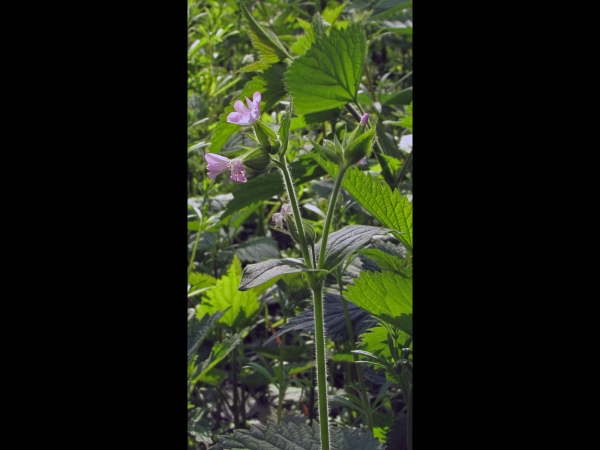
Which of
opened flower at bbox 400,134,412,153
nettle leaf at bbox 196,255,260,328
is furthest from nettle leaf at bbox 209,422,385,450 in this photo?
opened flower at bbox 400,134,412,153

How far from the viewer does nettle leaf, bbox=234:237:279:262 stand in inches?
47.9

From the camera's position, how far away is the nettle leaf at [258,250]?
1216 mm

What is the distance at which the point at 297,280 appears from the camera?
1.08 meters

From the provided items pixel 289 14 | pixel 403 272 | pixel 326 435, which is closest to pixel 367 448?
pixel 326 435

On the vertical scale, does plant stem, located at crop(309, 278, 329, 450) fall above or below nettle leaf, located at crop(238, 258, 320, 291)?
below

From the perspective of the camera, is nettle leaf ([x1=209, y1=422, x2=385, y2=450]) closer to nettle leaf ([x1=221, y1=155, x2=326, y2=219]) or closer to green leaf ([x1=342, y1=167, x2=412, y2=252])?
green leaf ([x1=342, y1=167, x2=412, y2=252])

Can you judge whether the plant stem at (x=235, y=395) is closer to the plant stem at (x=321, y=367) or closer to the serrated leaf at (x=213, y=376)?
the serrated leaf at (x=213, y=376)

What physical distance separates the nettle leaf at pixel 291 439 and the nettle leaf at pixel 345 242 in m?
0.20

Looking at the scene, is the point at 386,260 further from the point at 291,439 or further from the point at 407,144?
the point at 407,144

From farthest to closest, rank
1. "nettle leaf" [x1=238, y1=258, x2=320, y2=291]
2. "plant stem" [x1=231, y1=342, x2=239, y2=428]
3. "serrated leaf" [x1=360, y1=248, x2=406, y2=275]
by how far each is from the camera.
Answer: "plant stem" [x1=231, y1=342, x2=239, y2=428]
"serrated leaf" [x1=360, y1=248, x2=406, y2=275]
"nettle leaf" [x1=238, y1=258, x2=320, y2=291]

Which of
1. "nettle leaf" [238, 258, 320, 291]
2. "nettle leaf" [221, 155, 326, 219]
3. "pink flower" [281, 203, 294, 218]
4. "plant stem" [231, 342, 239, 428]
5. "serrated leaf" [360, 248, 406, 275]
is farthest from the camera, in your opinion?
"plant stem" [231, 342, 239, 428]

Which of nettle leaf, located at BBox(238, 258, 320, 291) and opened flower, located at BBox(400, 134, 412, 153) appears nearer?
nettle leaf, located at BBox(238, 258, 320, 291)

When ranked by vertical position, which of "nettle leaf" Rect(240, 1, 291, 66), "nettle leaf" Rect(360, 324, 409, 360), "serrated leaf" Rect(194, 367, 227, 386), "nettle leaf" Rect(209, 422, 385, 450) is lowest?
"serrated leaf" Rect(194, 367, 227, 386)

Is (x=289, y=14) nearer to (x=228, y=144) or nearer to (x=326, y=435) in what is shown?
(x=228, y=144)
